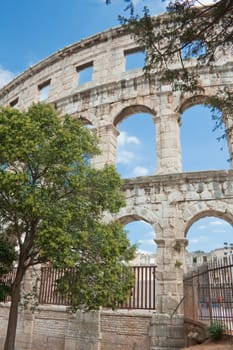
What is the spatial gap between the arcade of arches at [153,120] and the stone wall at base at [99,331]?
609 mm

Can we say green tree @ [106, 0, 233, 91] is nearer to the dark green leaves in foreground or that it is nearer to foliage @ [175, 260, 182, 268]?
the dark green leaves in foreground

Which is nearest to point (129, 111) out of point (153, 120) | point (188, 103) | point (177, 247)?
point (153, 120)

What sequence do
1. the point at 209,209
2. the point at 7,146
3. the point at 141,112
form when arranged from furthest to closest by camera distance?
the point at 141,112
the point at 209,209
the point at 7,146

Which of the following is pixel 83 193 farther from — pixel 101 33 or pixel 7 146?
pixel 101 33

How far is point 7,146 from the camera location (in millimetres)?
6160

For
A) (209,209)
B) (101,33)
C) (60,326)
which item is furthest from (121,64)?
(60,326)

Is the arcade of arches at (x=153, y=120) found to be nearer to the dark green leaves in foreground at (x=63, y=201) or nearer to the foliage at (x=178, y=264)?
the foliage at (x=178, y=264)

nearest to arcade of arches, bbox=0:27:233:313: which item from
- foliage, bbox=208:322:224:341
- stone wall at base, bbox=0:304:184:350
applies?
stone wall at base, bbox=0:304:184:350

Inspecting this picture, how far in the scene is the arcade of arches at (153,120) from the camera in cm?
952

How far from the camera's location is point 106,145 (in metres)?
11.9

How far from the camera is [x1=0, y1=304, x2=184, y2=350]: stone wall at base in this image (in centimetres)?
851

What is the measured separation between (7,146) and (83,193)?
2013 mm

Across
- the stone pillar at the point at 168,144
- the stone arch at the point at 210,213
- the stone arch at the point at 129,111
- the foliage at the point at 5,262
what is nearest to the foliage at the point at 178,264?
the stone arch at the point at 210,213

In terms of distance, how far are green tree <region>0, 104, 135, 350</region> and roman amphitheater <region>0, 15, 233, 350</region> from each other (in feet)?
8.86
